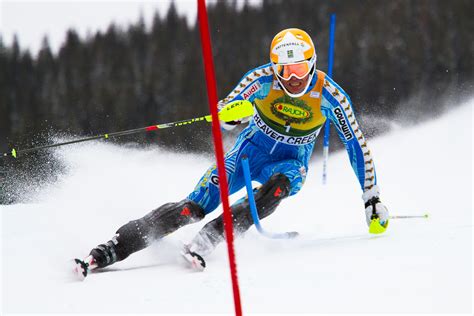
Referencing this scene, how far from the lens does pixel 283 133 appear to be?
334cm

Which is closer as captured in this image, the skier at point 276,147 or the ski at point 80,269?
the ski at point 80,269

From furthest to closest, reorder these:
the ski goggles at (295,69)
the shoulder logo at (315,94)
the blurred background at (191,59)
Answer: the blurred background at (191,59), the shoulder logo at (315,94), the ski goggles at (295,69)

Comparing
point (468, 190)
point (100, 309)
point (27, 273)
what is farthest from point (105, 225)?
point (468, 190)

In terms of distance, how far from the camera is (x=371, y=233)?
10.1 feet

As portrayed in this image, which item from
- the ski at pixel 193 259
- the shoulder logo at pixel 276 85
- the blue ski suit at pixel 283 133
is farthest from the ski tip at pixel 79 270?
the shoulder logo at pixel 276 85

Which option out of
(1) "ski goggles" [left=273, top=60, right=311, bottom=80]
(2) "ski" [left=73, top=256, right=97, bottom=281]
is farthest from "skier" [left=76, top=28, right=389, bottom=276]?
(2) "ski" [left=73, top=256, right=97, bottom=281]

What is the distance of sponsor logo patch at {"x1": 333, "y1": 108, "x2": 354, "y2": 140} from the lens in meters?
3.17

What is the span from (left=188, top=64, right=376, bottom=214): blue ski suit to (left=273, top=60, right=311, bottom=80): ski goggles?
12 cm

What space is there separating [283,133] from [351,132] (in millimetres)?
395

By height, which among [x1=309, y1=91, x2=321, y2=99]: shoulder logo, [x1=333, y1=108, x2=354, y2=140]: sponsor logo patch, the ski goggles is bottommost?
[x1=333, y1=108, x2=354, y2=140]: sponsor logo patch

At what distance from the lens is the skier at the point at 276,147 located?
2.86 meters

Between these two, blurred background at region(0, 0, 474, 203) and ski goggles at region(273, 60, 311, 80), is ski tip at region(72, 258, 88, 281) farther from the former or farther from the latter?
blurred background at region(0, 0, 474, 203)

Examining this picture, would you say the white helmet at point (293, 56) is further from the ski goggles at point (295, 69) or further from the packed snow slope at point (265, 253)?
the packed snow slope at point (265, 253)

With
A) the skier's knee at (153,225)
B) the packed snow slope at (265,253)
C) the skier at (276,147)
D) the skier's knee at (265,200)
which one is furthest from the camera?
the skier's knee at (265,200)
